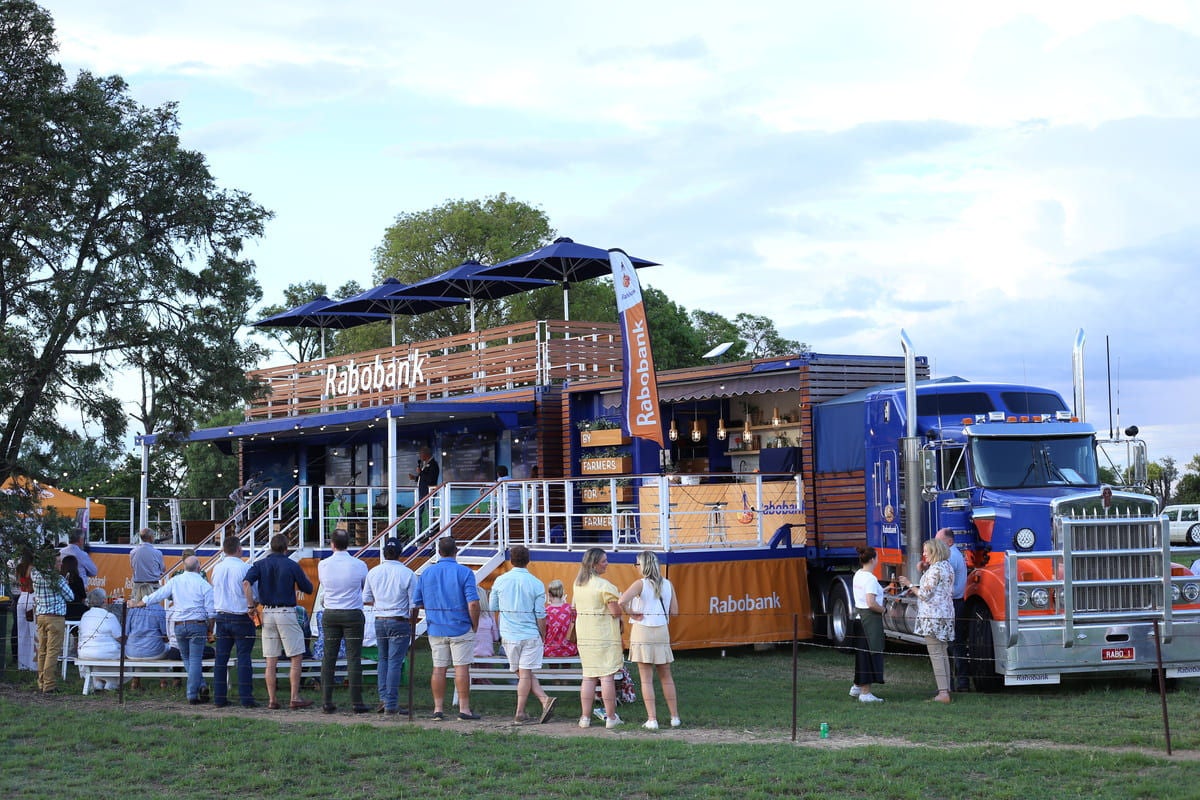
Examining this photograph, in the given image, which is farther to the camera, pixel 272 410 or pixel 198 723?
pixel 272 410

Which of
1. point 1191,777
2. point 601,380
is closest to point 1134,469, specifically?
point 1191,777

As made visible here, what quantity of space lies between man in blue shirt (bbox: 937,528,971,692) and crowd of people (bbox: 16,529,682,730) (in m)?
3.04

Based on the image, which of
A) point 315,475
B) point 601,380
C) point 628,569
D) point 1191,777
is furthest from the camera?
point 315,475

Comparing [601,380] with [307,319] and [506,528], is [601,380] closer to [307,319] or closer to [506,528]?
[506,528]

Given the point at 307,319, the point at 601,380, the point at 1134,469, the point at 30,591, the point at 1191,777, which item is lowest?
the point at 1191,777

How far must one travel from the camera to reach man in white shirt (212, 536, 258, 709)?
1366cm

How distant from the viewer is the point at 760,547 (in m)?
18.8

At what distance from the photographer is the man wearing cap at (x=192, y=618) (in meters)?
13.8

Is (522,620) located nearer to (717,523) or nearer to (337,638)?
(337,638)

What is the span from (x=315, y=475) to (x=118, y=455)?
1333 cm

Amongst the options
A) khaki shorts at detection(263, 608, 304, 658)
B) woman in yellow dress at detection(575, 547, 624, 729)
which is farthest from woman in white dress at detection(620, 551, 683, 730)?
khaki shorts at detection(263, 608, 304, 658)

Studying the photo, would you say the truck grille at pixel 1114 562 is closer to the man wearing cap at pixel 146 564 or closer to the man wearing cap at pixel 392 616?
the man wearing cap at pixel 392 616

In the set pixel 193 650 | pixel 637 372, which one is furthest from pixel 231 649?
pixel 637 372

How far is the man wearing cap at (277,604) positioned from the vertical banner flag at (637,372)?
7.04 metres
